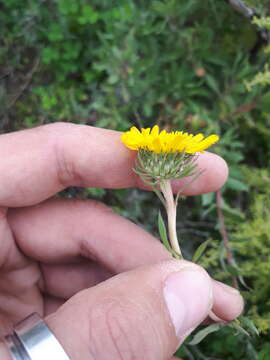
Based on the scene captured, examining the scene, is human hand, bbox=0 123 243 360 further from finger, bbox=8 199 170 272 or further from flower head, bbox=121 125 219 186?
flower head, bbox=121 125 219 186

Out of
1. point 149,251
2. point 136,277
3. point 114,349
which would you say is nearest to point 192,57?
point 149,251

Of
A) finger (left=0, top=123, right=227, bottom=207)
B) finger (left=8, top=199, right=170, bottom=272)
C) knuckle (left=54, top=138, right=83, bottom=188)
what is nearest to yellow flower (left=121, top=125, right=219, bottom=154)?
finger (left=0, top=123, right=227, bottom=207)

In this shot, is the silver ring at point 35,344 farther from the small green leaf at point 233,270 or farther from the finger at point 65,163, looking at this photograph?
the small green leaf at point 233,270

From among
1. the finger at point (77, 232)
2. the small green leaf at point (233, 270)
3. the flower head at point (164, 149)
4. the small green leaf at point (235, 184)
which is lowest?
the finger at point (77, 232)

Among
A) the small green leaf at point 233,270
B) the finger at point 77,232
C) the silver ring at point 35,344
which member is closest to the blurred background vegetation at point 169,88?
the small green leaf at point 233,270

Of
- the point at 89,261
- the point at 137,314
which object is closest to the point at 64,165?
the point at 89,261

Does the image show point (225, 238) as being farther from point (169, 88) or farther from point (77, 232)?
point (169, 88)
